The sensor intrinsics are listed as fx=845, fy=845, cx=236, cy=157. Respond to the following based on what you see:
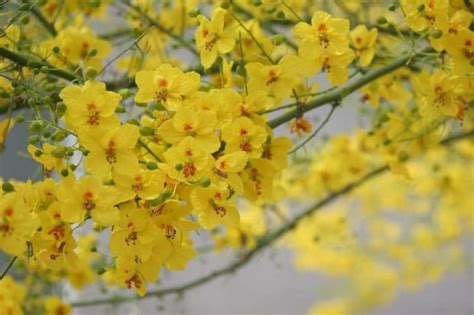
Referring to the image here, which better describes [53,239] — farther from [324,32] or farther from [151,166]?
[324,32]

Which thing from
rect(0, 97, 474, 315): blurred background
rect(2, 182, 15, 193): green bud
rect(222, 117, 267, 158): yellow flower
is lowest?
rect(2, 182, 15, 193): green bud

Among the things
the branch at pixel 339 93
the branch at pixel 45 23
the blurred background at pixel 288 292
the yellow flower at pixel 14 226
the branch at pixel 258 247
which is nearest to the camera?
the yellow flower at pixel 14 226

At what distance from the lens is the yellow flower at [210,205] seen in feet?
2.87

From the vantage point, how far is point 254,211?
2035 mm

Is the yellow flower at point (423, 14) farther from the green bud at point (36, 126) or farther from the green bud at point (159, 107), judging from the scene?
the green bud at point (36, 126)

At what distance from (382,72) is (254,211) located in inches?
38.0

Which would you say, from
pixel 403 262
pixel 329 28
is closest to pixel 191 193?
pixel 329 28

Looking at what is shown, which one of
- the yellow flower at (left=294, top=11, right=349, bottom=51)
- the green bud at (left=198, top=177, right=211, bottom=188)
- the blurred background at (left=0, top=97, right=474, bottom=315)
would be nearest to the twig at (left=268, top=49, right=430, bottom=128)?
Result: the yellow flower at (left=294, top=11, right=349, bottom=51)

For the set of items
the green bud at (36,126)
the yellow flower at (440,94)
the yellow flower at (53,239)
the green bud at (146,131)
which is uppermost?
the yellow flower at (440,94)

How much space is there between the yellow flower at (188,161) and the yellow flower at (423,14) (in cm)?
30

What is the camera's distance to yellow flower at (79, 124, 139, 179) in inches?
32.9

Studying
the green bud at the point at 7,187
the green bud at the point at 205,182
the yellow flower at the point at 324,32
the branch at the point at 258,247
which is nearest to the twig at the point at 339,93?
the yellow flower at the point at 324,32

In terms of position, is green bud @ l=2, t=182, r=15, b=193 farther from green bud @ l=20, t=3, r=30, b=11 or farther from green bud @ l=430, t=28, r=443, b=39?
green bud @ l=430, t=28, r=443, b=39

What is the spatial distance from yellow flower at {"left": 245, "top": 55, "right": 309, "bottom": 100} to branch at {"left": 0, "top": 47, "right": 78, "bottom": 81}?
0.69 feet
